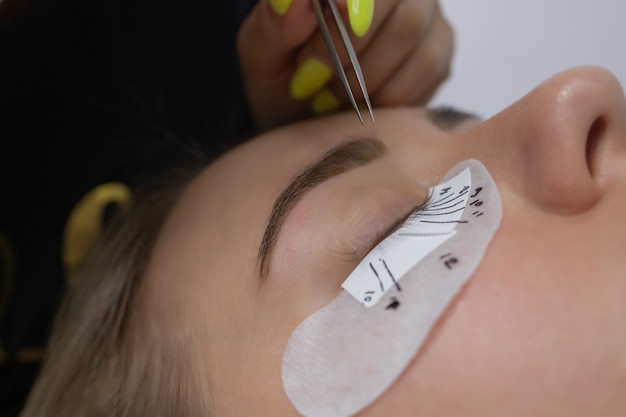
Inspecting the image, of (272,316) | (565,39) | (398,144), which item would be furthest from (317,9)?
(565,39)

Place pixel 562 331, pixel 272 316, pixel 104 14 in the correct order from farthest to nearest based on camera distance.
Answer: pixel 104 14 < pixel 272 316 < pixel 562 331

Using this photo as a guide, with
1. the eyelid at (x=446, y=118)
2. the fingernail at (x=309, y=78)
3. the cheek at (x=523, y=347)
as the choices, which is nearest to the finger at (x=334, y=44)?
the fingernail at (x=309, y=78)

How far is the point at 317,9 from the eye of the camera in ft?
2.07

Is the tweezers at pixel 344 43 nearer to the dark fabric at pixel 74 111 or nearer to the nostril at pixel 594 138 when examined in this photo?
the nostril at pixel 594 138

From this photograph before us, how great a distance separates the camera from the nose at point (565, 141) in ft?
1.65

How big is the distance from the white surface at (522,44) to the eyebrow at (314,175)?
393 millimetres

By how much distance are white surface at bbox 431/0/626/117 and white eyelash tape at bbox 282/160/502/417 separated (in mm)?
464

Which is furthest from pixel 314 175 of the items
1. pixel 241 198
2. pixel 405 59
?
pixel 405 59

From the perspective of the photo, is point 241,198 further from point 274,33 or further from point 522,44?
point 522,44

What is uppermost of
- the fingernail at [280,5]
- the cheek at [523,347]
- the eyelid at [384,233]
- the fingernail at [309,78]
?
the fingernail at [280,5]

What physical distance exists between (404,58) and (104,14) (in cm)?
50

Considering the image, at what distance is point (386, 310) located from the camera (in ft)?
1.62

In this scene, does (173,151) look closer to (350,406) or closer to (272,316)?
(272,316)

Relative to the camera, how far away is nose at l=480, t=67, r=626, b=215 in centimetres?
50
